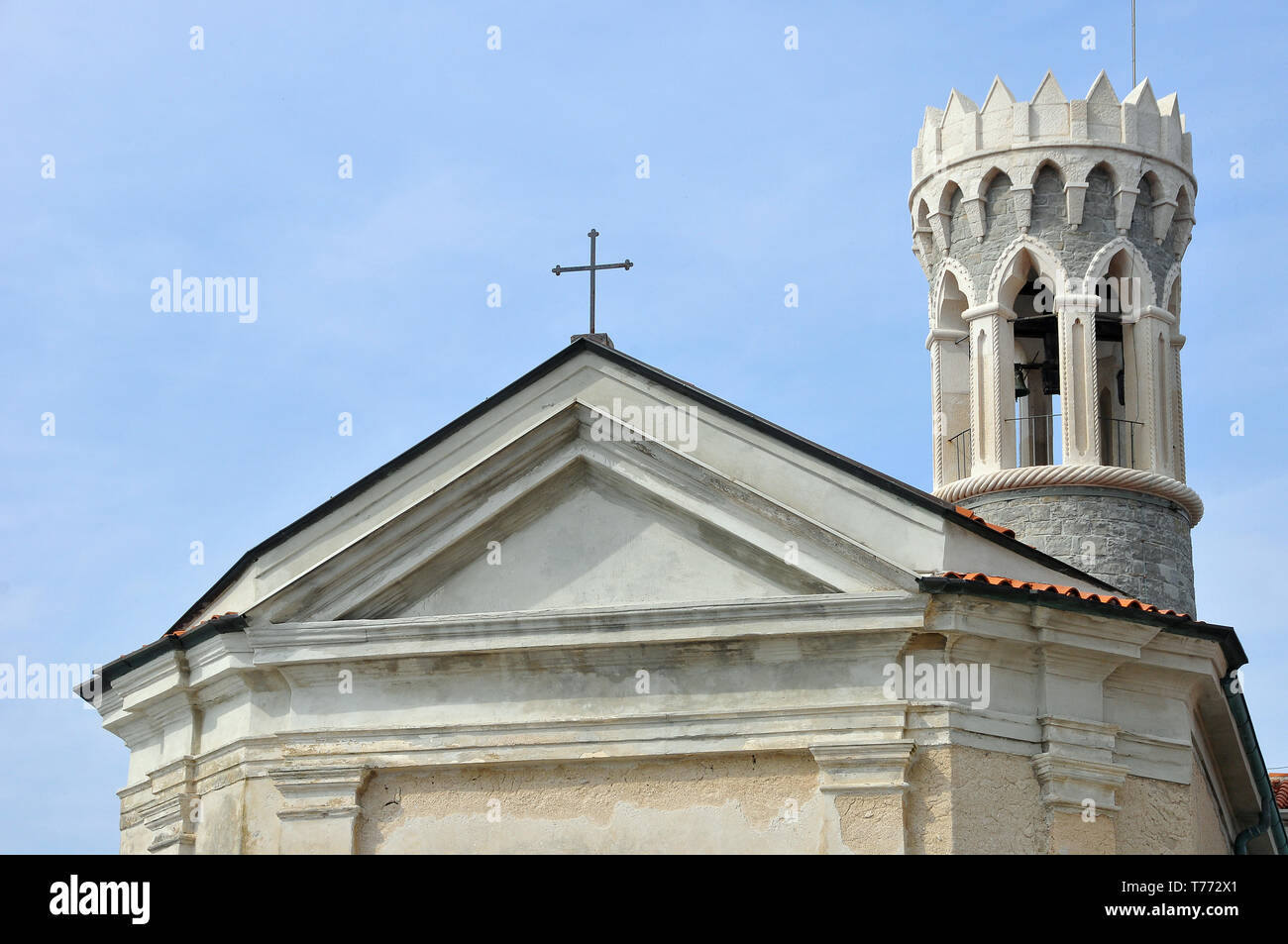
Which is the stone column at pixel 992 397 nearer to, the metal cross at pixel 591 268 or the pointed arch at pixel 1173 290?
the pointed arch at pixel 1173 290

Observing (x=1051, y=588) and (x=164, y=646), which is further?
(x=164, y=646)

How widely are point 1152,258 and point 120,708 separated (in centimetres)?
1490

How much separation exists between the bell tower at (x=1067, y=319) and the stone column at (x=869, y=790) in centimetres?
1069

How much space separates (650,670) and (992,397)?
11.4 m

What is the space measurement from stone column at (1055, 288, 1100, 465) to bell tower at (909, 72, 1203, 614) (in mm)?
18

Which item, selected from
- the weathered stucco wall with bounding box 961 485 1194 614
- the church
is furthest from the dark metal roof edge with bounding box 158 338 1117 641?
the weathered stucco wall with bounding box 961 485 1194 614

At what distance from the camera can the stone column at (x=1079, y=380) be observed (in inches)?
1025

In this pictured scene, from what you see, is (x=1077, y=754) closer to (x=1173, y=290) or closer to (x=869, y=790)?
(x=869, y=790)

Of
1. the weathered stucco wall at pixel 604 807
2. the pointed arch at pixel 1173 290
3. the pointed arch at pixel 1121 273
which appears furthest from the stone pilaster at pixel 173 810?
the pointed arch at pixel 1173 290

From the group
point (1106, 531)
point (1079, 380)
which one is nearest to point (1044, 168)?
point (1079, 380)

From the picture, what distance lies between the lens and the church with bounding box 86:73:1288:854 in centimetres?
1542

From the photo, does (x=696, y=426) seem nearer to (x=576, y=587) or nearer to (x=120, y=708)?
(x=576, y=587)

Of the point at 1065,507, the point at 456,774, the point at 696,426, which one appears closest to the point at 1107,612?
the point at 696,426

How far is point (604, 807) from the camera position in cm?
1579
